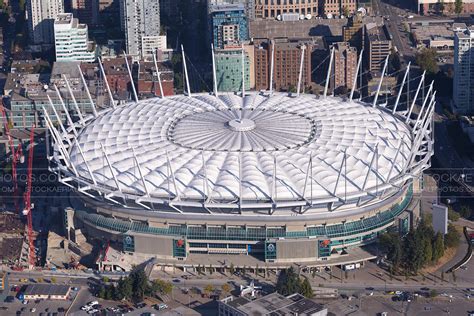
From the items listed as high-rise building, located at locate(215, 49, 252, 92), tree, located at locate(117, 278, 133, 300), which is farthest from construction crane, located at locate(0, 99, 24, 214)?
high-rise building, located at locate(215, 49, 252, 92)

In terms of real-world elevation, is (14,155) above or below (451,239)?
above

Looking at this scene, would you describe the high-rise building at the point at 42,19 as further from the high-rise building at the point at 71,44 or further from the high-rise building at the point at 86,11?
the high-rise building at the point at 71,44

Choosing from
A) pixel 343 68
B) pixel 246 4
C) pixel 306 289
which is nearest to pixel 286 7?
pixel 246 4

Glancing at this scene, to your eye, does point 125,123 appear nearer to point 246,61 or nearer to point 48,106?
point 48,106

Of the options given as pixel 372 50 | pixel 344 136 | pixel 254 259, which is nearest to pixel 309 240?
pixel 254 259

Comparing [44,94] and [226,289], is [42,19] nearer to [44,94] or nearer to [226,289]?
[44,94]

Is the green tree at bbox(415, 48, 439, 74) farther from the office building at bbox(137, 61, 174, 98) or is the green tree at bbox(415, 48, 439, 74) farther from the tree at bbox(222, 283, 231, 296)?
the tree at bbox(222, 283, 231, 296)
